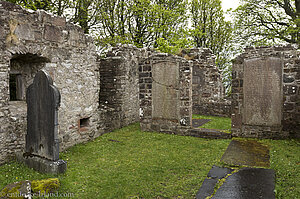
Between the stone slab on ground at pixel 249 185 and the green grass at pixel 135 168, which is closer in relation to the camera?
the stone slab on ground at pixel 249 185

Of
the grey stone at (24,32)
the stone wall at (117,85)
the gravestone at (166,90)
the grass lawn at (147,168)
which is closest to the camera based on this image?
the grass lawn at (147,168)

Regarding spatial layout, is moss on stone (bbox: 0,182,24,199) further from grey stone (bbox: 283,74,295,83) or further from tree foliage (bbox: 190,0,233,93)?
tree foliage (bbox: 190,0,233,93)

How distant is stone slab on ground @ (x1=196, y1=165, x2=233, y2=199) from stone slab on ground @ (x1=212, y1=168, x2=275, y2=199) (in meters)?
0.14

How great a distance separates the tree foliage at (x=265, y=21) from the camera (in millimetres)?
15287

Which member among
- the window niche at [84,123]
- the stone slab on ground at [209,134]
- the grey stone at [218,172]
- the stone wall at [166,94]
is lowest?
the grey stone at [218,172]

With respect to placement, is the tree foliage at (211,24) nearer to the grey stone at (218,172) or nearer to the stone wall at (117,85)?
the stone wall at (117,85)

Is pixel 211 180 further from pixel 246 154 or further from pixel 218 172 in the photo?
pixel 246 154

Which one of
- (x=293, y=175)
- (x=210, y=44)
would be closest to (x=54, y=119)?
(x=293, y=175)

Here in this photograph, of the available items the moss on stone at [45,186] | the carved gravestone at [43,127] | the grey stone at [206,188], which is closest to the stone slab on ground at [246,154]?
the grey stone at [206,188]

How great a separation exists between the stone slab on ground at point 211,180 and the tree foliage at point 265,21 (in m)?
13.5

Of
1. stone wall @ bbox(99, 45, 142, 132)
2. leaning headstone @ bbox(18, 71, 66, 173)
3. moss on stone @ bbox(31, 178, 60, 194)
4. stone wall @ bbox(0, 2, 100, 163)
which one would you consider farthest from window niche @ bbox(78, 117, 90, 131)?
moss on stone @ bbox(31, 178, 60, 194)

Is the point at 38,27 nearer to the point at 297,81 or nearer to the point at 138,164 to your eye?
the point at 138,164

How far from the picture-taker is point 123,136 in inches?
320

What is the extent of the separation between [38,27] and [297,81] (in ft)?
24.3
